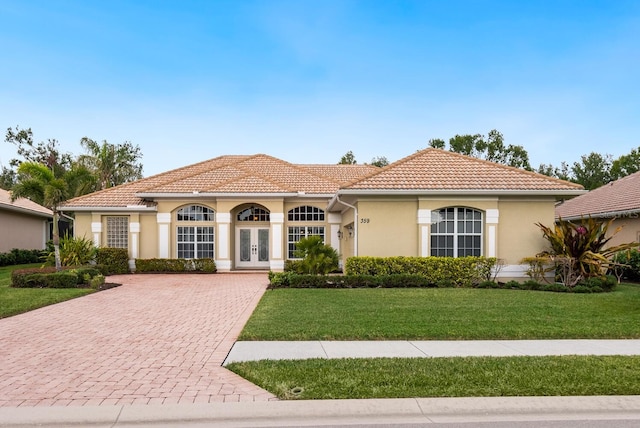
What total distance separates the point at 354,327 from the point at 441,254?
28.0 feet

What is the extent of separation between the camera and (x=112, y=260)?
68.4ft

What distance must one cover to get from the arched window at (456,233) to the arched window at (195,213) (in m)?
11.0

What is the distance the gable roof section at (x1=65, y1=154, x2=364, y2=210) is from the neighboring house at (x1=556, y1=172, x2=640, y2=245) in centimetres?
1237

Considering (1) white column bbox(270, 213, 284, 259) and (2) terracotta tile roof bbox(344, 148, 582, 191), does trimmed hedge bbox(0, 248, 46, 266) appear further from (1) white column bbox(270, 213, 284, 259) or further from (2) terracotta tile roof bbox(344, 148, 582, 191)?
(2) terracotta tile roof bbox(344, 148, 582, 191)

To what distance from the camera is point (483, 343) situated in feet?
24.7

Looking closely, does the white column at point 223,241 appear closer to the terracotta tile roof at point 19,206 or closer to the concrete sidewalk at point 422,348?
the terracotta tile roof at point 19,206

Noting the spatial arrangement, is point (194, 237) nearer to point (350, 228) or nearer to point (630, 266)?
point (350, 228)

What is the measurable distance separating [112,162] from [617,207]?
43633 millimetres

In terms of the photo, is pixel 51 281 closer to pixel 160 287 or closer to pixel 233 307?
pixel 160 287

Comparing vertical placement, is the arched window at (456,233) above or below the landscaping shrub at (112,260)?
above

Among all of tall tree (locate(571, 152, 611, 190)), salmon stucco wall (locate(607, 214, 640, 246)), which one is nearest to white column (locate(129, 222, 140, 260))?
salmon stucco wall (locate(607, 214, 640, 246))

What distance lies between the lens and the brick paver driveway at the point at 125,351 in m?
5.21

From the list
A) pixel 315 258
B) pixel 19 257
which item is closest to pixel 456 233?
pixel 315 258

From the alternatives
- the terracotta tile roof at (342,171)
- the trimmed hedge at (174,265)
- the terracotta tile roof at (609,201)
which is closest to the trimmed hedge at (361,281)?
the trimmed hedge at (174,265)
